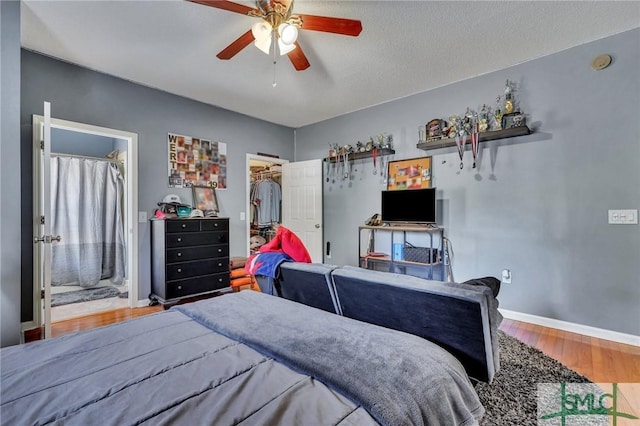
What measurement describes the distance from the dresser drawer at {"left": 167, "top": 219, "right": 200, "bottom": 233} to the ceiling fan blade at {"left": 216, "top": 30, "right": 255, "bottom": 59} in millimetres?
1946

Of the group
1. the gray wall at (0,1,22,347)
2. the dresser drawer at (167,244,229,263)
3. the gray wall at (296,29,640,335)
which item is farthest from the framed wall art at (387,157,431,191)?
the gray wall at (0,1,22,347)

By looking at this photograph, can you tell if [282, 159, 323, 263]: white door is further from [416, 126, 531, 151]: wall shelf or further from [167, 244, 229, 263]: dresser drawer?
[416, 126, 531, 151]: wall shelf

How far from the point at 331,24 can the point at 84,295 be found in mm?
4630

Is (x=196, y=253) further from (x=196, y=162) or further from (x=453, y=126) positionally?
(x=453, y=126)

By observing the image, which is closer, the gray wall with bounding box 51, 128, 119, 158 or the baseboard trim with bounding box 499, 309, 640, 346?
the baseboard trim with bounding box 499, 309, 640, 346

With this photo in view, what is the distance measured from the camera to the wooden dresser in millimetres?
3464

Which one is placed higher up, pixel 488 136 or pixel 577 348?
pixel 488 136

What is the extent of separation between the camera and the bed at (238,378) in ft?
2.59

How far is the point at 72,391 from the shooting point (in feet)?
2.87

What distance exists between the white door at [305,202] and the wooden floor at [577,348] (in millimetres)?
2687

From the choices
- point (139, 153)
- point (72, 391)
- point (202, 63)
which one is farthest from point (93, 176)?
point (72, 391)

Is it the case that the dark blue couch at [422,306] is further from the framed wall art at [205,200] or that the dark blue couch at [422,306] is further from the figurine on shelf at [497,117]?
the framed wall art at [205,200]

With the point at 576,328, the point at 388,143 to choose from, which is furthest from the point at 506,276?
the point at 388,143

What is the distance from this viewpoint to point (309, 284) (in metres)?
1.88
